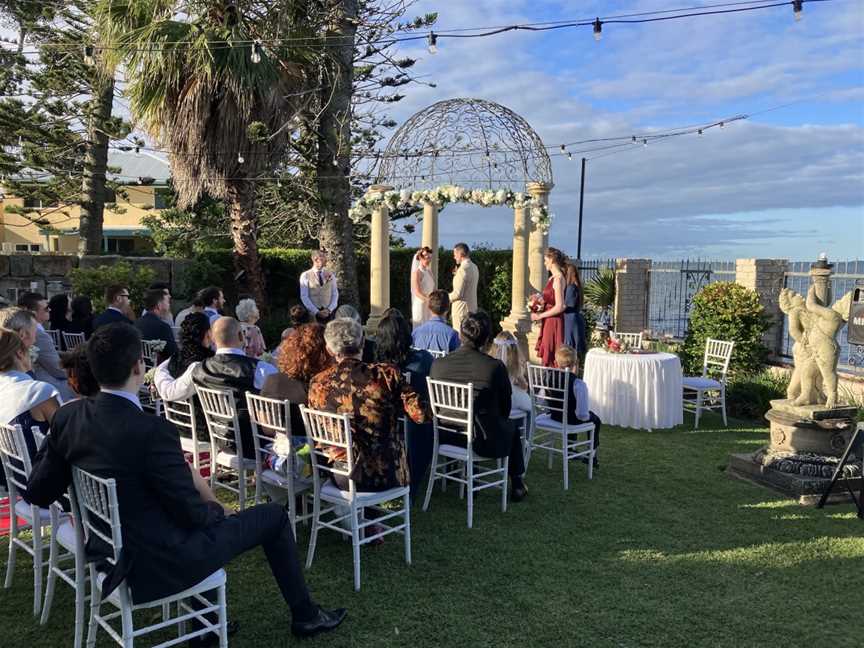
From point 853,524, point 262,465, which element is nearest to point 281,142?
point 262,465

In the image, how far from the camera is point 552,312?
7.52 m

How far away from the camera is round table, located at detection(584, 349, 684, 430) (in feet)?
23.0

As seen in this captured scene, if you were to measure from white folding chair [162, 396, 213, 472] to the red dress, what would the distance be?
404cm

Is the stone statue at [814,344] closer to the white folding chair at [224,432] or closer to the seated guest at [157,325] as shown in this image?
the white folding chair at [224,432]

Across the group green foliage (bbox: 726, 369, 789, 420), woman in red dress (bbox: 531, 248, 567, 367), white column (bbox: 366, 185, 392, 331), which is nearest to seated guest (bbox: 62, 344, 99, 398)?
woman in red dress (bbox: 531, 248, 567, 367)

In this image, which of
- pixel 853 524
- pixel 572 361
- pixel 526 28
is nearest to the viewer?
pixel 853 524

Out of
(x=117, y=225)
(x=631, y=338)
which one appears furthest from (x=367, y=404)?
(x=117, y=225)

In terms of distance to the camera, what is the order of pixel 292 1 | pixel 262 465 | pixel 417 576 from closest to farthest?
1. pixel 417 576
2. pixel 262 465
3. pixel 292 1

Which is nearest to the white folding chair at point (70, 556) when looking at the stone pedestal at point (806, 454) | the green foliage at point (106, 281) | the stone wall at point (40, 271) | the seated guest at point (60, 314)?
the seated guest at point (60, 314)

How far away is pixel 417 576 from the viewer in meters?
3.71

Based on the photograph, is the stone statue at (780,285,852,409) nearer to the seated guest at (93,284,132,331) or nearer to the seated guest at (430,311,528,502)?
the seated guest at (430,311,528,502)

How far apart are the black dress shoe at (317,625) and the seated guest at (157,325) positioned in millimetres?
3334

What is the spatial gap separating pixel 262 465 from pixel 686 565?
2584mm

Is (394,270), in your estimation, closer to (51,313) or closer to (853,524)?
(51,313)
